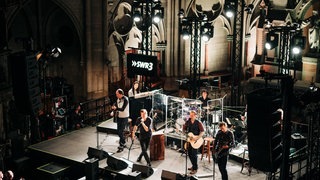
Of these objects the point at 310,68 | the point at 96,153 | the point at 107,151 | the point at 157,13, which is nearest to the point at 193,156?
the point at 96,153

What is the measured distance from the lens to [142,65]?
59.5 ft

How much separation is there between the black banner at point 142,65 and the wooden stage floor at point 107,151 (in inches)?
78.6

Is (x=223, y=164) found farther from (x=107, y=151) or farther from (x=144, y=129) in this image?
(x=107, y=151)

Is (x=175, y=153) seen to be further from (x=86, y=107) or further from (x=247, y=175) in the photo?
(x=86, y=107)

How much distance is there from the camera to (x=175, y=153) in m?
16.5

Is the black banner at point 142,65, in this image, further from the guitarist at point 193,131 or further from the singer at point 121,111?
the guitarist at point 193,131

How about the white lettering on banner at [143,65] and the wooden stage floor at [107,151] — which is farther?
the white lettering on banner at [143,65]

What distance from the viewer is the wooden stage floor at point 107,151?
14953 mm

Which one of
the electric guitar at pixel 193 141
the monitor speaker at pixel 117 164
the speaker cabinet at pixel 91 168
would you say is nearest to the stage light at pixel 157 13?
the electric guitar at pixel 193 141

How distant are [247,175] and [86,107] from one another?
7972 mm

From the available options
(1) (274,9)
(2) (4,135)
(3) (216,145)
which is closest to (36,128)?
(2) (4,135)

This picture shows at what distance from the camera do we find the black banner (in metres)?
17.8

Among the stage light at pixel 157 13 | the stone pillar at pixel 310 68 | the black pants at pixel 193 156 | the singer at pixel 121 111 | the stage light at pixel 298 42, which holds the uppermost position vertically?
the stage light at pixel 157 13

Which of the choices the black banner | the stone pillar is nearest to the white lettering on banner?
the black banner
